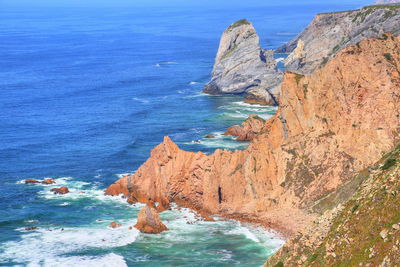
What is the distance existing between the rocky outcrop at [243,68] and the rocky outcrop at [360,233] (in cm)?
11575

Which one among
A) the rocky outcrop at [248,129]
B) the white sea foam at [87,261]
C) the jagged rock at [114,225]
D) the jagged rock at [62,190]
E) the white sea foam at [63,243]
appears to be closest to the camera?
the white sea foam at [87,261]

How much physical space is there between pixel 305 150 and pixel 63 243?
3179 centimetres

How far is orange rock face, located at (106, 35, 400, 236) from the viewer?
Result: 8875 cm

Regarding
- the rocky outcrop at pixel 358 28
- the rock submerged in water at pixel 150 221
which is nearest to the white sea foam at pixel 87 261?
the rock submerged in water at pixel 150 221

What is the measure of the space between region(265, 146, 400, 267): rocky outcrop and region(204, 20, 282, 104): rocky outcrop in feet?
380

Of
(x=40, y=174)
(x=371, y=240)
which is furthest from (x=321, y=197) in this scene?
(x=40, y=174)

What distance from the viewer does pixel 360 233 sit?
56.1 m

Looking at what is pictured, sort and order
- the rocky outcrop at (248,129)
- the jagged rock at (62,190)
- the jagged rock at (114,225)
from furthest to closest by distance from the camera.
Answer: the rocky outcrop at (248,129) → the jagged rock at (62,190) → the jagged rock at (114,225)

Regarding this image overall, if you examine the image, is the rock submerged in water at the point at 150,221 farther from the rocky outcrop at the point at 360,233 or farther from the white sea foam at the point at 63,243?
the rocky outcrop at the point at 360,233

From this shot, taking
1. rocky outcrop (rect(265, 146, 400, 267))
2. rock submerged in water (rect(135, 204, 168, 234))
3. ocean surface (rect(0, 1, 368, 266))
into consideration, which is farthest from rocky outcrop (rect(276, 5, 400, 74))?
rocky outcrop (rect(265, 146, 400, 267))

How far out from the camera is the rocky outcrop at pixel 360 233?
52.6 meters

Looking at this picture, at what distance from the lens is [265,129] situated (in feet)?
318

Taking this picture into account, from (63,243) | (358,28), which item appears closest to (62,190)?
(63,243)

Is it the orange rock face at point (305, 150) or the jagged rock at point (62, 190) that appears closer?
the orange rock face at point (305, 150)
